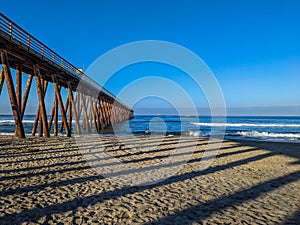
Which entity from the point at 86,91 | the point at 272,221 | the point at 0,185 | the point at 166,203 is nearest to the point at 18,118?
the point at 0,185

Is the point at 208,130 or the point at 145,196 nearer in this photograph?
the point at 145,196

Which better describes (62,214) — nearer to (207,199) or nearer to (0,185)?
(0,185)

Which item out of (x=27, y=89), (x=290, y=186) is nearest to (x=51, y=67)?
(x=27, y=89)

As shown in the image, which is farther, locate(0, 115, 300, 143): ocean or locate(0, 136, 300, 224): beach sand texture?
locate(0, 115, 300, 143): ocean

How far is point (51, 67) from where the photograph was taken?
12.3m

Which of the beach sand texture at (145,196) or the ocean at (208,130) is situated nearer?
the beach sand texture at (145,196)

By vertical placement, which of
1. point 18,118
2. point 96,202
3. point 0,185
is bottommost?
point 96,202

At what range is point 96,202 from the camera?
3584 millimetres

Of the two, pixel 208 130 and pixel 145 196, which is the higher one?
pixel 208 130

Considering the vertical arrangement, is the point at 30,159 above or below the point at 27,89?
below

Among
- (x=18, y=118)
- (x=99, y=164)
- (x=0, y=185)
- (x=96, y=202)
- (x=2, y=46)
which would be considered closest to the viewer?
(x=96, y=202)

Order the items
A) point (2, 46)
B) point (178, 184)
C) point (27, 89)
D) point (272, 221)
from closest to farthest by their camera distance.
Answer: point (272, 221)
point (178, 184)
point (2, 46)
point (27, 89)

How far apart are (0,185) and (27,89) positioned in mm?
9260

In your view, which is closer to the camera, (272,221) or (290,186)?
(272,221)
